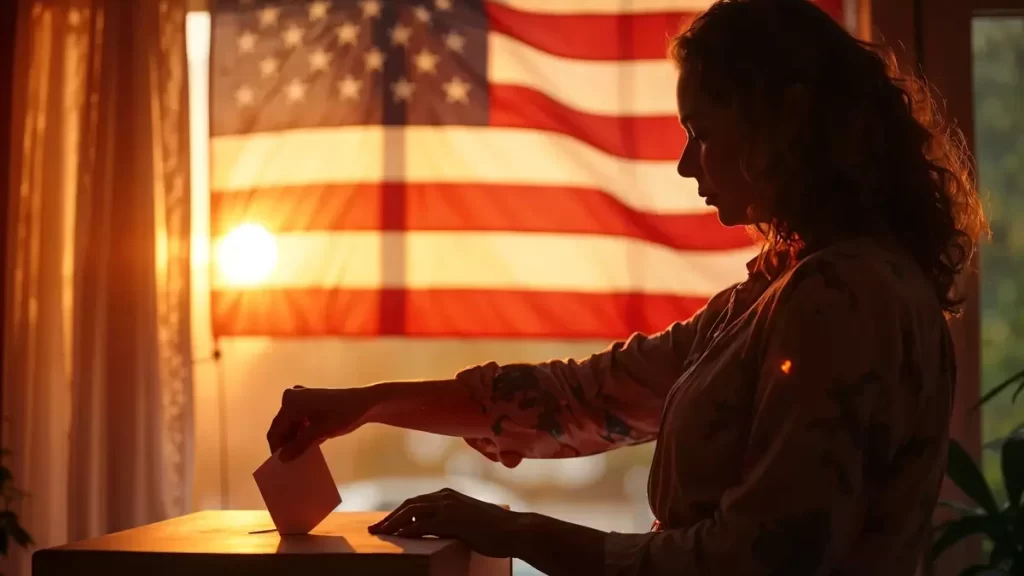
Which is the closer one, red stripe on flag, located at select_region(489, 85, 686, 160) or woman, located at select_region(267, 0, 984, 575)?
woman, located at select_region(267, 0, 984, 575)

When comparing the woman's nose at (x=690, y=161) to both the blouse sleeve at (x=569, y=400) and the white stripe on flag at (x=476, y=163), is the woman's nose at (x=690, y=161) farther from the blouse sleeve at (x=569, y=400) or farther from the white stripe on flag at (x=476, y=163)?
the white stripe on flag at (x=476, y=163)

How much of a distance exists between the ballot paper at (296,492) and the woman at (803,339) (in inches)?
1.0

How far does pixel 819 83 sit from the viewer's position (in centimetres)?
79

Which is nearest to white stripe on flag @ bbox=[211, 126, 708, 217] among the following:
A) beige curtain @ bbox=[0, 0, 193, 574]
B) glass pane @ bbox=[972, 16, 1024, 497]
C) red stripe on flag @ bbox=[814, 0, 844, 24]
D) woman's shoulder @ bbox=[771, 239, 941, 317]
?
beige curtain @ bbox=[0, 0, 193, 574]

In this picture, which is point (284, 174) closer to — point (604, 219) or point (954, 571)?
point (604, 219)

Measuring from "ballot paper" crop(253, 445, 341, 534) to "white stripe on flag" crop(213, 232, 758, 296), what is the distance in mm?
1136

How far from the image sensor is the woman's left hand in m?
0.80

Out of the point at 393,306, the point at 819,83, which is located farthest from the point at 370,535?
the point at 393,306

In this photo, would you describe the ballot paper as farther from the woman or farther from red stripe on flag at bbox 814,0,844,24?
red stripe on flag at bbox 814,0,844,24

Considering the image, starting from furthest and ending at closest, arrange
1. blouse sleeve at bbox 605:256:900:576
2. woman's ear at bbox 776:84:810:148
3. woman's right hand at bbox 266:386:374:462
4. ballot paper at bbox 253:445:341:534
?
woman's right hand at bbox 266:386:374:462 < ballot paper at bbox 253:445:341:534 < woman's ear at bbox 776:84:810:148 < blouse sleeve at bbox 605:256:900:576

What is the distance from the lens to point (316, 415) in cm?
104

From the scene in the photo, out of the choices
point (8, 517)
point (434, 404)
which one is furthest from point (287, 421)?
point (8, 517)

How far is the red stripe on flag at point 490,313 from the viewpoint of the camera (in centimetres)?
206

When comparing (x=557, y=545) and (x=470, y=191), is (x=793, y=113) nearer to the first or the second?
(x=557, y=545)
